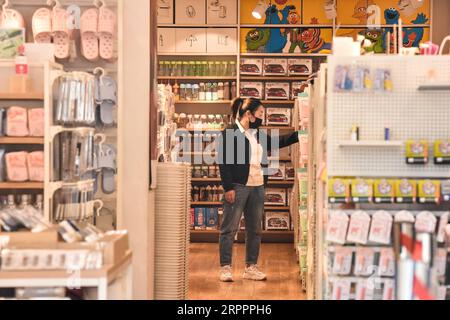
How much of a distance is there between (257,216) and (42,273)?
4.43m

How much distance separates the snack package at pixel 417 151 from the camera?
4641mm

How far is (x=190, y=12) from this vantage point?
11070 millimetres

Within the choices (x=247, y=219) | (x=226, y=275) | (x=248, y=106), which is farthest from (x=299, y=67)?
(x=226, y=275)

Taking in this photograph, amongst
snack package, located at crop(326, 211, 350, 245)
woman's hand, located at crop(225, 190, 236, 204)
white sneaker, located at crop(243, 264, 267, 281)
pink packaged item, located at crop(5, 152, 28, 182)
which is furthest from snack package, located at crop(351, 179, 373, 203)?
white sneaker, located at crop(243, 264, 267, 281)

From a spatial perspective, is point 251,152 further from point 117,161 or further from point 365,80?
point 365,80

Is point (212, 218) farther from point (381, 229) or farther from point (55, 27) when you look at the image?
point (381, 229)

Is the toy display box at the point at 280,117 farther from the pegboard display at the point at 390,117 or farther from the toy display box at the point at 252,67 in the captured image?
the pegboard display at the point at 390,117

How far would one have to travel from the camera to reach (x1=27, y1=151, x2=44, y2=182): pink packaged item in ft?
17.4

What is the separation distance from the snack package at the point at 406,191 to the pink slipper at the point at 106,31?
8.39ft

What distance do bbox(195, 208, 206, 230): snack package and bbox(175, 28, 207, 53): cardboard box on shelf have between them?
2143 mm

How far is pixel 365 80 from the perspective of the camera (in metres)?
4.67

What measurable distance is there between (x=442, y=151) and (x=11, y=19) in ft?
11.1
